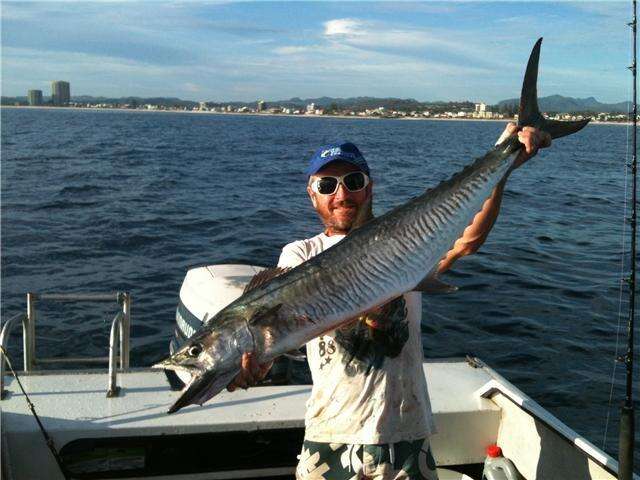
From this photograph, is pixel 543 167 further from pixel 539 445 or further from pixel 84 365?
pixel 539 445

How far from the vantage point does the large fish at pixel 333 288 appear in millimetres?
2930

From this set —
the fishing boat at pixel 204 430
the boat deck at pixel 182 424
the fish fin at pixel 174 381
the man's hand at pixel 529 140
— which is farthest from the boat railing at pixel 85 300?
the man's hand at pixel 529 140

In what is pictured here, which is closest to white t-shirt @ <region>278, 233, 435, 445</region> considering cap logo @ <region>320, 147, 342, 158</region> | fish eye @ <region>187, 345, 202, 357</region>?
fish eye @ <region>187, 345, 202, 357</region>

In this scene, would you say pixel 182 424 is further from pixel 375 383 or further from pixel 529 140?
pixel 529 140

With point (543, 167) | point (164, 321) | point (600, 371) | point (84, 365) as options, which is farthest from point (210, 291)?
point (543, 167)

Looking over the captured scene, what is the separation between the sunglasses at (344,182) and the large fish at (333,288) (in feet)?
1.49

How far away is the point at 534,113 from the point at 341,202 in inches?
47.2

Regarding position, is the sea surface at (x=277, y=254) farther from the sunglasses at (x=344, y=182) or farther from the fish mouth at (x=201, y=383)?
the fish mouth at (x=201, y=383)

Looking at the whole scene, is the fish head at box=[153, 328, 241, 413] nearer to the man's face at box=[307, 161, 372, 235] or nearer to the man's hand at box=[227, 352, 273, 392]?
the man's hand at box=[227, 352, 273, 392]

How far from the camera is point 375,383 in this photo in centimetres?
332

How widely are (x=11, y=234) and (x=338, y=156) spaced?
16641 mm

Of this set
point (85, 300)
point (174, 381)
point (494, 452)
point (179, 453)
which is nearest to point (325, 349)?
point (179, 453)

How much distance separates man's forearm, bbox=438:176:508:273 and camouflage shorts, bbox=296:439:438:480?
0.95 m

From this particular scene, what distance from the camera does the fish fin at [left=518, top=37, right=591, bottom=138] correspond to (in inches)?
143
